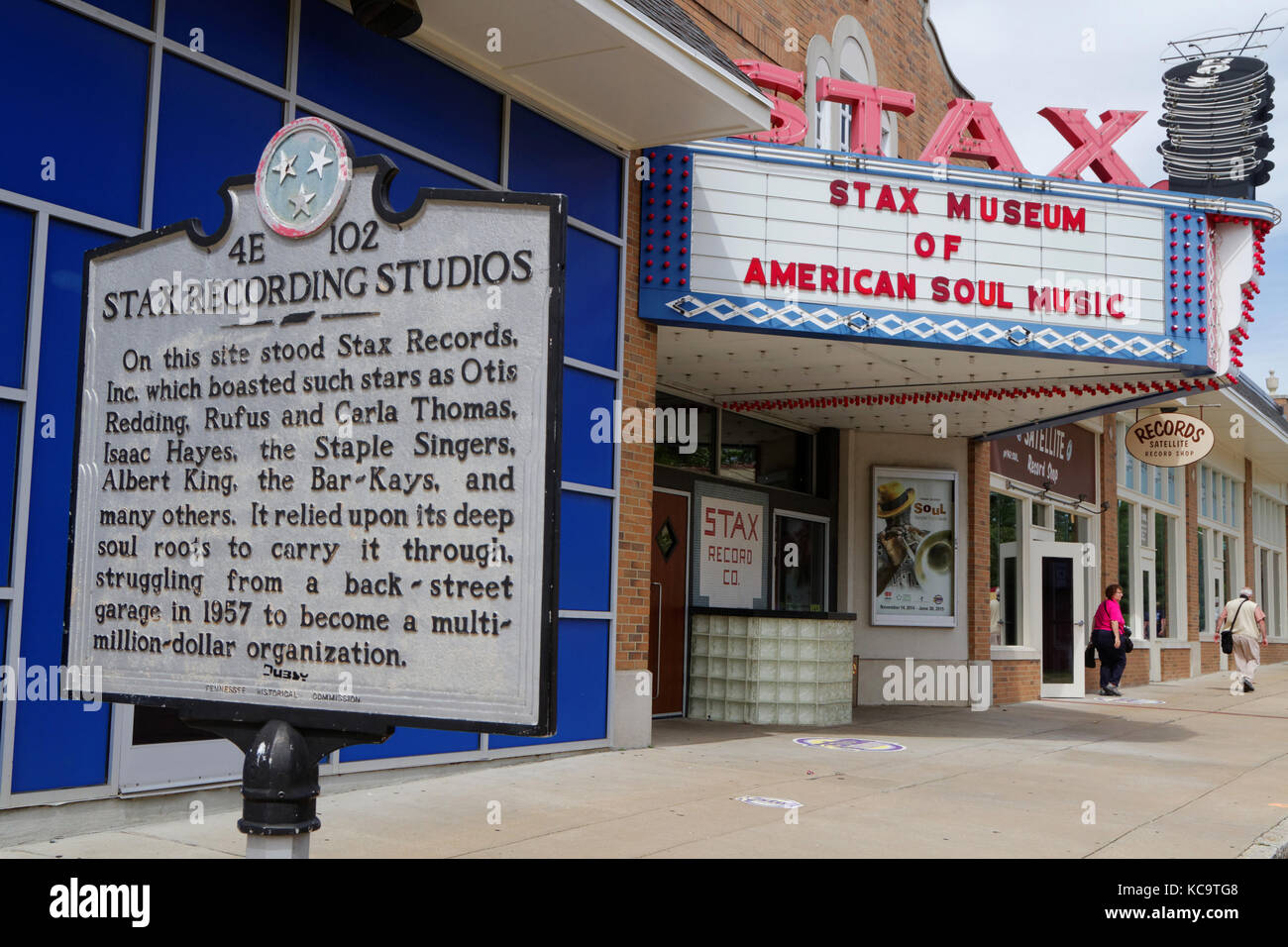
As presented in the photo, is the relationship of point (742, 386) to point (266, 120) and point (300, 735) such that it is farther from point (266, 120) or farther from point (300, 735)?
point (300, 735)

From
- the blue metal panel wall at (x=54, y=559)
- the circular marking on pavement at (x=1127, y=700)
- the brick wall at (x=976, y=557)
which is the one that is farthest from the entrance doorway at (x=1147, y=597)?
the blue metal panel wall at (x=54, y=559)

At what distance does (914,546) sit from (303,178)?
1399cm

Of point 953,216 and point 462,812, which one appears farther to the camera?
point 953,216

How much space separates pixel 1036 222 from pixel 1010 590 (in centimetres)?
848

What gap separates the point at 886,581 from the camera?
53.5ft

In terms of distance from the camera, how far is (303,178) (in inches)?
134

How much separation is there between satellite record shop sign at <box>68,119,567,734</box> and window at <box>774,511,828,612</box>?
471 inches

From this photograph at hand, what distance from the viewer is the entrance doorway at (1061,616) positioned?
61.6ft

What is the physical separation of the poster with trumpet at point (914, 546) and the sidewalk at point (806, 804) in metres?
3.71

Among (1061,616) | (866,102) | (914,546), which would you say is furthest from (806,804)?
(1061,616)

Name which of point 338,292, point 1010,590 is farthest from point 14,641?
point 1010,590

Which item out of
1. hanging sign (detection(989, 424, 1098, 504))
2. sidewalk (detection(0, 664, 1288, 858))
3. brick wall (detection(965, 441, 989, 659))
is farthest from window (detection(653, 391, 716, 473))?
hanging sign (detection(989, 424, 1098, 504))

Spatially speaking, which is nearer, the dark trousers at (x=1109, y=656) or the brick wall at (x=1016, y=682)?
the brick wall at (x=1016, y=682)

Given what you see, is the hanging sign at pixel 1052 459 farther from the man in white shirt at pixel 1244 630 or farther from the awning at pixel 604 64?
the awning at pixel 604 64
